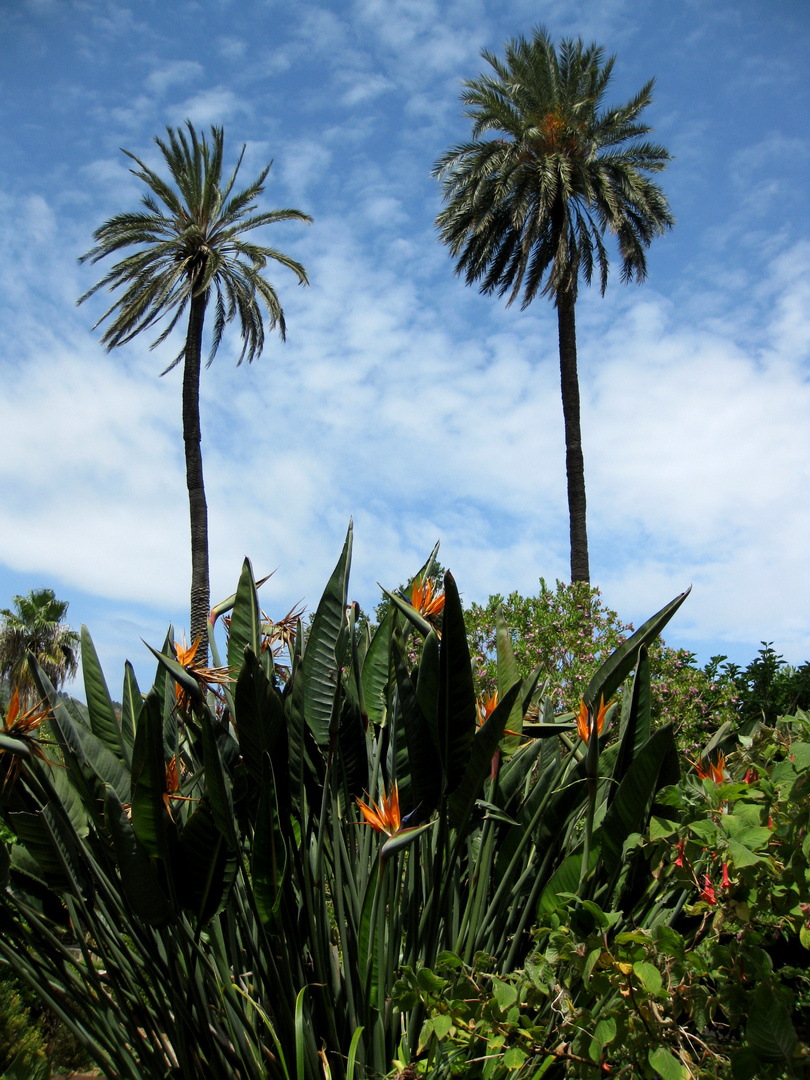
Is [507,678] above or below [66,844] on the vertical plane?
above

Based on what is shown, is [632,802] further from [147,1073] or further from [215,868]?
[147,1073]

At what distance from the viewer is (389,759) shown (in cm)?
232

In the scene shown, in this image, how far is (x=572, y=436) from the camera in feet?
45.8

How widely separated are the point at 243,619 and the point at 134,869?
0.79 metres

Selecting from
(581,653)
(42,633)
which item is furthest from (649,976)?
(42,633)

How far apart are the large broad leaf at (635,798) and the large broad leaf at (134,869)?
3.72ft

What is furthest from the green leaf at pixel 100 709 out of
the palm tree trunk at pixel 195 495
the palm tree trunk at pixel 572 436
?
the palm tree trunk at pixel 195 495

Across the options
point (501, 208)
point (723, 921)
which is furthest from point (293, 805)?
point (501, 208)

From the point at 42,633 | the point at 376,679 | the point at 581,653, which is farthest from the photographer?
the point at 42,633

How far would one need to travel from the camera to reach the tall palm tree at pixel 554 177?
14.7 metres

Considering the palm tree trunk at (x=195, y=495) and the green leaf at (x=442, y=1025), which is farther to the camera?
the palm tree trunk at (x=195, y=495)

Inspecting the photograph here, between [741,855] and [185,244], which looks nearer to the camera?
[741,855]

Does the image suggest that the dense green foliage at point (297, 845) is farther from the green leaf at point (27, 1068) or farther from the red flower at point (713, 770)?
the green leaf at point (27, 1068)

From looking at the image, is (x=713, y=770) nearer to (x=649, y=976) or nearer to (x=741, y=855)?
(x=741, y=855)
